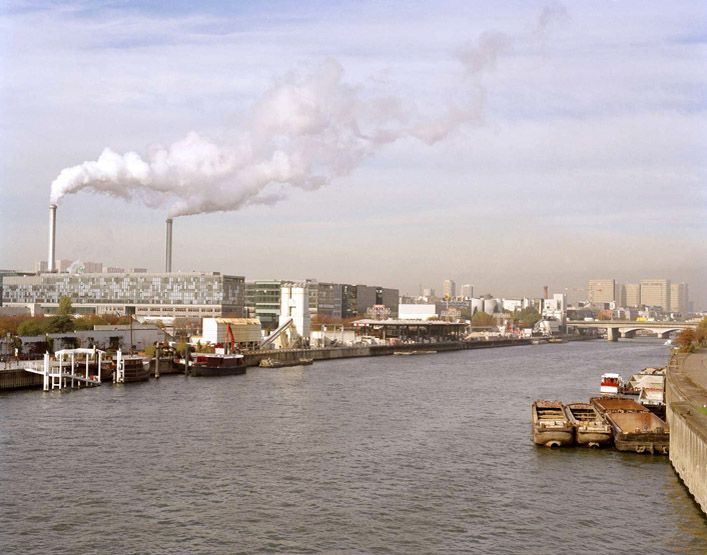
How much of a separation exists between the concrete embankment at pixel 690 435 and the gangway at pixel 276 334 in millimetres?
55467

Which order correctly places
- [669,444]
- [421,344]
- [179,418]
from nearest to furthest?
[669,444]
[179,418]
[421,344]

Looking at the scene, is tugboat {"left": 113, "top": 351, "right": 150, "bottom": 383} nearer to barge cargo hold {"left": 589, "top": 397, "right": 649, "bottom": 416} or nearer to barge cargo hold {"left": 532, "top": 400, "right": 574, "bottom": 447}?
barge cargo hold {"left": 589, "top": 397, "right": 649, "bottom": 416}

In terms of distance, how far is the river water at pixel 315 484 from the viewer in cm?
2103

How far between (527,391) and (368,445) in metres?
25.2

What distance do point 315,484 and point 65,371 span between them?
32.4m

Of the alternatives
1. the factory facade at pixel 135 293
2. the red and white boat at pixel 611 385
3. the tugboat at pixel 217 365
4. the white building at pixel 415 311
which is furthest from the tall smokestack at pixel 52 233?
the white building at pixel 415 311

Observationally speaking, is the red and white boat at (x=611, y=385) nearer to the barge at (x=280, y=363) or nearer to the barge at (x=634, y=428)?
the barge at (x=634, y=428)

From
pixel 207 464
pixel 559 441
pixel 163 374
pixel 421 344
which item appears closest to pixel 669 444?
pixel 559 441

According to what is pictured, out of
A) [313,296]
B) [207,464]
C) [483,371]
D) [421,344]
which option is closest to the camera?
[207,464]

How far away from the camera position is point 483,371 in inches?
3036

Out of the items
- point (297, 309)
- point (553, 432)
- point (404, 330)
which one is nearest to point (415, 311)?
point (404, 330)

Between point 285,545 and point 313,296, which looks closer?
point 285,545

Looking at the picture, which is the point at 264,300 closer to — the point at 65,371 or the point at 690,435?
the point at 65,371

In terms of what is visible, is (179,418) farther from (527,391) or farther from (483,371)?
(483,371)
